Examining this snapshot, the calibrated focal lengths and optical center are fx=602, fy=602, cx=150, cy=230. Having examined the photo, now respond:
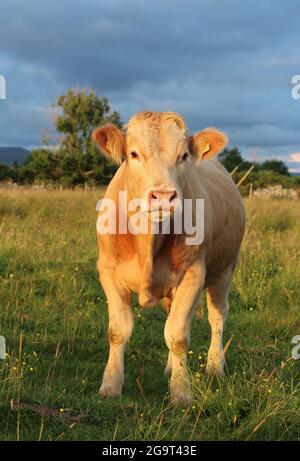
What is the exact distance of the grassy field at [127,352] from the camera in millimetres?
3707

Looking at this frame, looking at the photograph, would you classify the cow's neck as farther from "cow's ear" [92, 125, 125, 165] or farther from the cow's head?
"cow's ear" [92, 125, 125, 165]

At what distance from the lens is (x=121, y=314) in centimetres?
483

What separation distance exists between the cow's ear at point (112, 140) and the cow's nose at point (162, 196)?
0.77 meters

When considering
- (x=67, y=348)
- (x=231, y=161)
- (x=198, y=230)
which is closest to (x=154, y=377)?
(x=67, y=348)

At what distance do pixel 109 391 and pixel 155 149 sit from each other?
1855 mm

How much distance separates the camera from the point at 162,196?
12.7 feet

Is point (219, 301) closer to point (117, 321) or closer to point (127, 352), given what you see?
point (127, 352)

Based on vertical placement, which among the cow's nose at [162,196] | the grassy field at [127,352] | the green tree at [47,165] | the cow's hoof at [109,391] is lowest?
the cow's hoof at [109,391]

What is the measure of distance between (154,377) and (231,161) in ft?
96.3

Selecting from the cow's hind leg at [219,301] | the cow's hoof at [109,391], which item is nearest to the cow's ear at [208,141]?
the cow's hind leg at [219,301]

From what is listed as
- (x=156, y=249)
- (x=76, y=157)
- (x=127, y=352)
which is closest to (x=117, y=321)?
(x=156, y=249)

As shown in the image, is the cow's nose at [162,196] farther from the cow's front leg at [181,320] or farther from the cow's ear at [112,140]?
the cow's front leg at [181,320]

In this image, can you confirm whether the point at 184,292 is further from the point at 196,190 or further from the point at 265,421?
the point at 265,421

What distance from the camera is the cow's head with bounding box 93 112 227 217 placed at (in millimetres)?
3939
